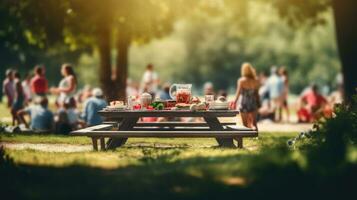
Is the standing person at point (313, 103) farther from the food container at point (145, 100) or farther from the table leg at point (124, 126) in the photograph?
the food container at point (145, 100)

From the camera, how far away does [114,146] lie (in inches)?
601

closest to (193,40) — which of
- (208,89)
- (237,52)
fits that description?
(237,52)

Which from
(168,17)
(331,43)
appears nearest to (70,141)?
(168,17)

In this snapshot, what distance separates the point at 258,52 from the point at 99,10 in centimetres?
6209

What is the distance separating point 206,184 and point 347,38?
45.6 ft

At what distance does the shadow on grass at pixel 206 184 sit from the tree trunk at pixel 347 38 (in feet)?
42.2

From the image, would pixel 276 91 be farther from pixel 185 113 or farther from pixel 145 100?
pixel 185 113

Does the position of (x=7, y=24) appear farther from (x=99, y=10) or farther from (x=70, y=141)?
(x=70, y=141)

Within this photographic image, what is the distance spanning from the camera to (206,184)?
877 cm

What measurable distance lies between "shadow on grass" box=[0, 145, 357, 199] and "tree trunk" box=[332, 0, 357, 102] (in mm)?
12865

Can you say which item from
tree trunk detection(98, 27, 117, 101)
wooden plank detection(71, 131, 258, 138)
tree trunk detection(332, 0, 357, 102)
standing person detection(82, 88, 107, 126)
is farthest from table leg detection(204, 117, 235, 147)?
tree trunk detection(98, 27, 117, 101)

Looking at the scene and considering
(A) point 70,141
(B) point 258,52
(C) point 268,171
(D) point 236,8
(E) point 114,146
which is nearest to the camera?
(C) point 268,171

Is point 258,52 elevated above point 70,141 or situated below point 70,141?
above

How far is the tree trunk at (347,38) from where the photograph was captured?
21.5 meters
